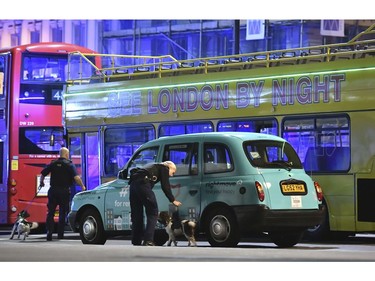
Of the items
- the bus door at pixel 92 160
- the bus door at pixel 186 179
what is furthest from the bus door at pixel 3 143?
the bus door at pixel 186 179

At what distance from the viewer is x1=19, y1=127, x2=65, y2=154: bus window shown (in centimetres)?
2641

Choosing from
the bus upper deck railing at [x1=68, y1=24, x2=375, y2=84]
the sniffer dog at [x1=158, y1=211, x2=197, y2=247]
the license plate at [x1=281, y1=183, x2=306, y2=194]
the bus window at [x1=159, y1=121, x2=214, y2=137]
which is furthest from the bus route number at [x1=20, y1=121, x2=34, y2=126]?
the license plate at [x1=281, y1=183, x2=306, y2=194]

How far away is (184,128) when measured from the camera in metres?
21.5

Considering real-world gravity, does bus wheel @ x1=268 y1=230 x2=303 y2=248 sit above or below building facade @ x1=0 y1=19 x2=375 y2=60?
below

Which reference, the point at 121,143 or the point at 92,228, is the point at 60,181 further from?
the point at 121,143

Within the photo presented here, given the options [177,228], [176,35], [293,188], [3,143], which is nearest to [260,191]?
[293,188]

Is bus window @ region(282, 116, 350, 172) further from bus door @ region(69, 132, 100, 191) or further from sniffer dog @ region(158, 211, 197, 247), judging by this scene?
bus door @ region(69, 132, 100, 191)

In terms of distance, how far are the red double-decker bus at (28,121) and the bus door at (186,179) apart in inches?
338

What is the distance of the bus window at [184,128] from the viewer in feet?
69.2

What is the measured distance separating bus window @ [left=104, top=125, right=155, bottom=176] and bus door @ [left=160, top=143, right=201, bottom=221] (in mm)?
4103
